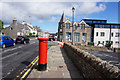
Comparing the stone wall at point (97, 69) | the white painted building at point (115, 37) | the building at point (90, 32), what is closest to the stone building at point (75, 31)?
the building at point (90, 32)

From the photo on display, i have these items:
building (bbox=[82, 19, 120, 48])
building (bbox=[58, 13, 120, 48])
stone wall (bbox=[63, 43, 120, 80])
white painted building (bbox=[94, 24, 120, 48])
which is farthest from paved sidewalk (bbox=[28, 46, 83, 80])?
white painted building (bbox=[94, 24, 120, 48])

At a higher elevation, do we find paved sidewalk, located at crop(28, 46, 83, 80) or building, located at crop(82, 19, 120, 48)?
building, located at crop(82, 19, 120, 48)

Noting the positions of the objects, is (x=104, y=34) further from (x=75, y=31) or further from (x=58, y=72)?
(x=58, y=72)

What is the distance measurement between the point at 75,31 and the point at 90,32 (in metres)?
6.66

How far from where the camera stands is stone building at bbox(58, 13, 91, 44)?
35766 mm

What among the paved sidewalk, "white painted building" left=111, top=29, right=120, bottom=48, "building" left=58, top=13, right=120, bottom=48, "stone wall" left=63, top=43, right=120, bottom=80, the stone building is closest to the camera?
"stone wall" left=63, top=43, right=120, bottom=80

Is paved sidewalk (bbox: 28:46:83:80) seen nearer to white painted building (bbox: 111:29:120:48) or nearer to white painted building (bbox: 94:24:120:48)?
white painted building (bbox: 94:24:120:48)

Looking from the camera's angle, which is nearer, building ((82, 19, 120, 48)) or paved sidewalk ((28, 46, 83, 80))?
paved sidewalk ((28, 46, 83, 80))

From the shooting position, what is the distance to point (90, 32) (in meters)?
37.4

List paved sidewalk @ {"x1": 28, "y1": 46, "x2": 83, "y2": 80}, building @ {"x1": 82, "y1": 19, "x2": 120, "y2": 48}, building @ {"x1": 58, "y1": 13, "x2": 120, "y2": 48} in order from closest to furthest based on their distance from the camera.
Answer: paved sidewalk @ {"x1": 28, "y1": 46, "x2": 83, "y2": 80}
building @ {"x1": 58, "y1": 13, "x2": 120, "y2": 48}
building @ {"x1": 82, "y1": 19, "x2": 120, "y2": 48}

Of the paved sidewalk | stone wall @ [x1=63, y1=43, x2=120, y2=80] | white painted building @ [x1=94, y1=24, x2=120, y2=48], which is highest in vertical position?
white painted building @ [x1=94, y1=24, x2=120, y2=48]

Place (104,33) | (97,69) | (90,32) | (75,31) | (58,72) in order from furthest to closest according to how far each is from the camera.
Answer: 1. (104,33)
2. (90,32)
3. (75,31)
4. (58,72)
5. (97,69)

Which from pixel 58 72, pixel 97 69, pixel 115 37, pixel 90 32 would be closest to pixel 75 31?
pixel 90 32

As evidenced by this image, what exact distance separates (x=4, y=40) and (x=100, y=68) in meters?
13.9
